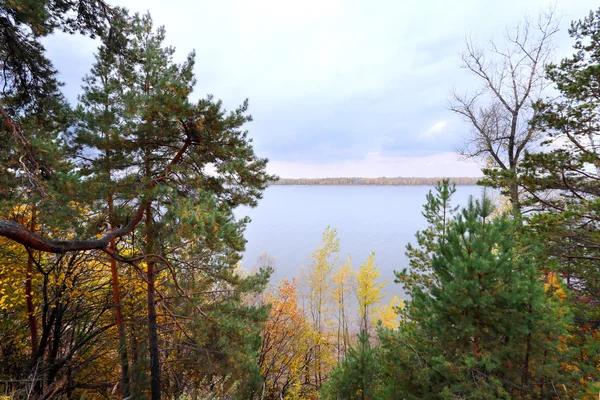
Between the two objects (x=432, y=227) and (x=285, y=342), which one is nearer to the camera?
(x=432, y=227)

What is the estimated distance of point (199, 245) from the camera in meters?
4.39

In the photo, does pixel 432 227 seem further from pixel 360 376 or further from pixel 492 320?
pixel 360 376

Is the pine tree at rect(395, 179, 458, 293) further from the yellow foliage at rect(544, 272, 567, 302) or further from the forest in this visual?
the yellow foliage at rect(544, 272, 567, 302)

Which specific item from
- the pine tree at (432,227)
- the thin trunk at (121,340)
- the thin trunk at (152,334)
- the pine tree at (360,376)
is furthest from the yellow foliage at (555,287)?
the thin trunk at (121,340)

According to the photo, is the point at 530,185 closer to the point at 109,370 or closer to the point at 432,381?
the point at 432,381

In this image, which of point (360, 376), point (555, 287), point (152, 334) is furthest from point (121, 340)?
point (555, 287)

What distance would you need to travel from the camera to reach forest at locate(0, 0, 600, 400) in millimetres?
3049

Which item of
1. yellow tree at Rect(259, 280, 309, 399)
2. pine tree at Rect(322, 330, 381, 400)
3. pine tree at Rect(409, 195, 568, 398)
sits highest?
pine tree at Rect(409, 195, 568, 398)

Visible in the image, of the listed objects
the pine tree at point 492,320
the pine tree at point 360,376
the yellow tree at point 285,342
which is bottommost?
the yellow tree at point 285,342

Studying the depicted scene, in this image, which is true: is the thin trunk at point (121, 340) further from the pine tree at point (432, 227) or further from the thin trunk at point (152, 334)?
the pine tree at point (432, 227)

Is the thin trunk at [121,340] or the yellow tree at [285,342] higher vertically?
the thin trunk at [121,340]

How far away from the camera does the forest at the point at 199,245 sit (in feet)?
10.0

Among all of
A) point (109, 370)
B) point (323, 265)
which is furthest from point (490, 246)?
point (323, 265)

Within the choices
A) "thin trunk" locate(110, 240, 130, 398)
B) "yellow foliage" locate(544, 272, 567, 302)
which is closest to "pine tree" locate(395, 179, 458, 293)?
"yellow foliage" locate(544, 272, 567, 302)
